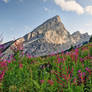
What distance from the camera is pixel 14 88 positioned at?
12.9ft

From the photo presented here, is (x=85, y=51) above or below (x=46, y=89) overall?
above

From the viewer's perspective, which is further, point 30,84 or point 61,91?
point 30,84

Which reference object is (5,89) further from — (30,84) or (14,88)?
(30,84)

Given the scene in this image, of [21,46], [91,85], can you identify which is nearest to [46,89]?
[91,85]

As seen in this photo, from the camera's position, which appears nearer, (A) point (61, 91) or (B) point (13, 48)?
(A) point (61, 91)

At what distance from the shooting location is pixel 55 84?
3.91 m

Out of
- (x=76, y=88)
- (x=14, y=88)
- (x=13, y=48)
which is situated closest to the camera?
(x=76, y=88)

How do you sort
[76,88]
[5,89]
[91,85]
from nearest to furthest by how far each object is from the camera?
[76,88]
[91,85]
[5,89]

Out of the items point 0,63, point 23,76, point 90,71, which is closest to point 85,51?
point 90,71

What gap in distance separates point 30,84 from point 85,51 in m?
4.82

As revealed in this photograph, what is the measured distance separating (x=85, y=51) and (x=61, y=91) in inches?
185

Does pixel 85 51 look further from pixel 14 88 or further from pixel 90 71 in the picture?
pixel 14 88

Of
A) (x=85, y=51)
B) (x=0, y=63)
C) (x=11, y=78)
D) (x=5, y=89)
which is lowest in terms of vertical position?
(x=5, y=89)

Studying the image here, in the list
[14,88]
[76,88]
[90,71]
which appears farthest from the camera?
[90,71]
